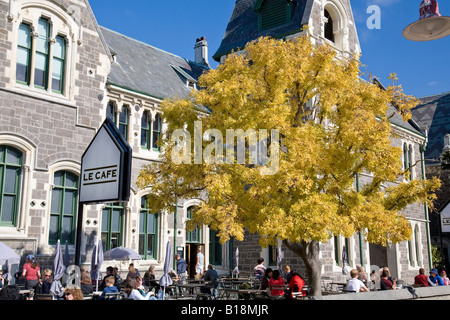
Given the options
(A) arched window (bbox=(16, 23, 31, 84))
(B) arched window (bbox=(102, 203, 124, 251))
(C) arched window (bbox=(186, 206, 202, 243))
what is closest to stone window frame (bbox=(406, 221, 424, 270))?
(C) arched window (bbox=(186, 206, 202, 243))

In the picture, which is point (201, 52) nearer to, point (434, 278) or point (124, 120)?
point (124, 120)

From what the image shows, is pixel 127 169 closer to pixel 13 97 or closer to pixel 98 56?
pixel 13 97

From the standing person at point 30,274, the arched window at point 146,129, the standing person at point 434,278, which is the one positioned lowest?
the standing person at point 434,278

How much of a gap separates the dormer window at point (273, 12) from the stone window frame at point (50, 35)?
12043mm

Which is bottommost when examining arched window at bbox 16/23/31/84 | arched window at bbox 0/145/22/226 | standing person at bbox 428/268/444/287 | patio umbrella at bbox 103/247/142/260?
standing person at bbox 428/268/444/287

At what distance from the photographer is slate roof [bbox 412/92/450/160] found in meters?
39.1

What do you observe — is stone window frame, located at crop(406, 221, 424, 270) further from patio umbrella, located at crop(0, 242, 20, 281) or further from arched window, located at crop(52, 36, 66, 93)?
patio umbrella, located at crop(0, 242, 20, 281)

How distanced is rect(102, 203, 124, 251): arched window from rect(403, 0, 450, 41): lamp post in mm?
12658

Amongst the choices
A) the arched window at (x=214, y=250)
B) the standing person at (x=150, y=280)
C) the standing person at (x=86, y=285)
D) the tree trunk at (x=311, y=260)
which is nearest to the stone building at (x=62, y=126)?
the standing person at (x=86, y=285)

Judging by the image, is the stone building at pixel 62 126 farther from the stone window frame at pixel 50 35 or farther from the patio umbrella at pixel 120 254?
the patio umbrella at pixel 120 254

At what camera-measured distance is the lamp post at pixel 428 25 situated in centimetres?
1076

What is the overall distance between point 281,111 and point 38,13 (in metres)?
9.82

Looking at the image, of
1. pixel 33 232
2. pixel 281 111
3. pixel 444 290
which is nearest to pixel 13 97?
pixel 33 232

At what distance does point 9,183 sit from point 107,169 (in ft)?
27.6
